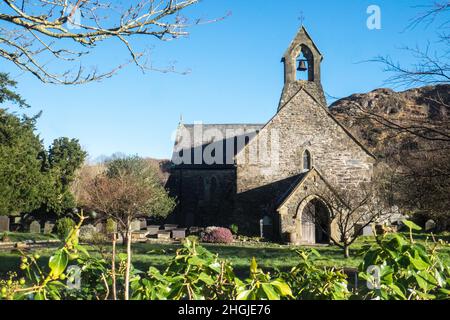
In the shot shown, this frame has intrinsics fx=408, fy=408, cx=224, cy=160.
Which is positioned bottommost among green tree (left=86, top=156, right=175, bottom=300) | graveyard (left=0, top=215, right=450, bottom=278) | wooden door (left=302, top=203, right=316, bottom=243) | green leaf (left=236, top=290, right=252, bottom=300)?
graveyard (left=0, top=215, right=450, bottom=278)

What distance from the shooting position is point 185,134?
39.0m

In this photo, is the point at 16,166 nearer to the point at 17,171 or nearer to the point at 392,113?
the point at 17,171

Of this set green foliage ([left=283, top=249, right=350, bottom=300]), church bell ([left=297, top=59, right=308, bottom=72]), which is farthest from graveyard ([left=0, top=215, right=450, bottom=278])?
church bell ([left=297, top=59, right=308, bottom=72])

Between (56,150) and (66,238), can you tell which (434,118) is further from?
(56,150)

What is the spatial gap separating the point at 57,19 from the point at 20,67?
3.67 ft

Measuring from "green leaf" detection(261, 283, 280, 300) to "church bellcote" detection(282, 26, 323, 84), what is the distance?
93.1ft

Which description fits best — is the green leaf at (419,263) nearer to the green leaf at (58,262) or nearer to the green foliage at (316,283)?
the green foliage at (316,283)

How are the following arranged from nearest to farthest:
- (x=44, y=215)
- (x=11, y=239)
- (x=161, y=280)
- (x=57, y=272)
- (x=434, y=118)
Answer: (x=57, y=272) < (x=161, y=280) < (x=434, y=118) < (x=11, y=239) < (x=44, y=215)

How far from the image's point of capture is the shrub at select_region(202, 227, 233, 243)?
23797mm

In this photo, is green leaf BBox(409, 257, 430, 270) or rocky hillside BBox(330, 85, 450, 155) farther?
rocky hillside BBox(330, 85, 450, 155)

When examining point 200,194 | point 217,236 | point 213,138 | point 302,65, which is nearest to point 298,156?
point 302,65

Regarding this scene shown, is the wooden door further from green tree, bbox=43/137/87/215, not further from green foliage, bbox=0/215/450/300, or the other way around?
green foliage, bbox=0/215/450/300

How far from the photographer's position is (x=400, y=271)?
2.66 metres
